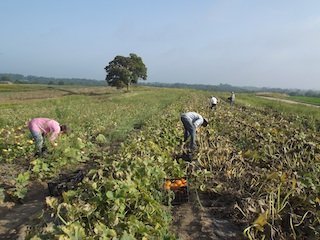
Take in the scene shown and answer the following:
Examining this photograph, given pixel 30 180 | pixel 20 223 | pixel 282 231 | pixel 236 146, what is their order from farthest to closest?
1. pixel 236 146
2. pixel 30 180
3. pixel 20 223
4. pixel 282 231

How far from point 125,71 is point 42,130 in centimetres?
5455

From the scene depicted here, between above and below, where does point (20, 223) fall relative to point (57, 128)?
below

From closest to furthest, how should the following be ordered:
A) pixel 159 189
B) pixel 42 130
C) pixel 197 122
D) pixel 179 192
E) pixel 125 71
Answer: pixel 159 189 → pixel 179 192 → pixel 42 130 → pixel 197 122 → pixel 125 71

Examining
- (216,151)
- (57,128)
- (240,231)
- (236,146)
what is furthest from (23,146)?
(240,231)

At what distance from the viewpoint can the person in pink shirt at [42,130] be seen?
8062 millimetres

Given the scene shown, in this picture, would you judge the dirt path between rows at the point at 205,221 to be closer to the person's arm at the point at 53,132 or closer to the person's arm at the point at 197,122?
the person's arm at the point at 197,122

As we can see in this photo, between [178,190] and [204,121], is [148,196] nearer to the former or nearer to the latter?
[178,190]

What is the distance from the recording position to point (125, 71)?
6212 cm

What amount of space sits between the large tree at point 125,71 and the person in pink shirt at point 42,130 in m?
54.4

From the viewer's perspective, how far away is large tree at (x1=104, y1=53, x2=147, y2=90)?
6253 centimetres

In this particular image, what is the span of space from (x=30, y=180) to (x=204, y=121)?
4.11 metres

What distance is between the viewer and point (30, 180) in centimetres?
738

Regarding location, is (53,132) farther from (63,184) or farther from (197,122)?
(197,122)

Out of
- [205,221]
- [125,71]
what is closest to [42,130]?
[205,221]
